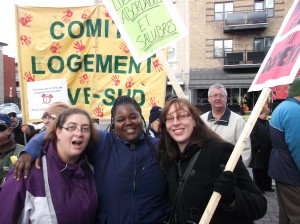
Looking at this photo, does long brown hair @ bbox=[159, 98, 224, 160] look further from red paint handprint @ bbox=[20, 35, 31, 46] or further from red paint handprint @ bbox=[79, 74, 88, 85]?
red paint handprint @ bbox=[20, 35, 31, 46]

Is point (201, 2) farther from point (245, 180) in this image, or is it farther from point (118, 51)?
point (245, 180)

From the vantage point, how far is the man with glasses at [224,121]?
406 cm

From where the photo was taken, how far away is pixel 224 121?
4.16 metres

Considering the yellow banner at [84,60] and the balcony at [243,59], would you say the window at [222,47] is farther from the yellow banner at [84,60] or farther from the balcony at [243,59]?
the yellow banner at [84,60]

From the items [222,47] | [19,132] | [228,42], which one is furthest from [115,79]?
[228,42]

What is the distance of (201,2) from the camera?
24781 mm

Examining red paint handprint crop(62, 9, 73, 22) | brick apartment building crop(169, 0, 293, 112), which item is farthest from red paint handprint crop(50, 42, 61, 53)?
brick apartment building crop(169, 0, 293, 112)

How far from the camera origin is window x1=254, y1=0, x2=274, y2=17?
959 inches

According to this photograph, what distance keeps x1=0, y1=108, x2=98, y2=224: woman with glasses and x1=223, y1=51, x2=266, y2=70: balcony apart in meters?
23.3

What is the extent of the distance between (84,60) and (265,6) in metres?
23.5

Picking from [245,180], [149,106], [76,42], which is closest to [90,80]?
[76,42]

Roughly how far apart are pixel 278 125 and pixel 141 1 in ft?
6.15

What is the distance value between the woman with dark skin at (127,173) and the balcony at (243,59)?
2308cm

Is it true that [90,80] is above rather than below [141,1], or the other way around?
below
